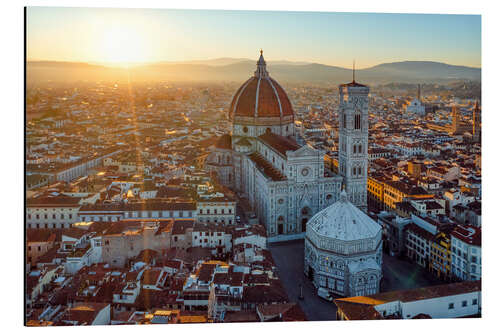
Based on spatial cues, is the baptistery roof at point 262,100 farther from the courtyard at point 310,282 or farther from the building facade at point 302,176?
the courtyard at point 310,282

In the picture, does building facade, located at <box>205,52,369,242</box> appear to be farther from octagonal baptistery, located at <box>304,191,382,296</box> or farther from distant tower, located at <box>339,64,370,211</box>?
octagonal baptistery, located at <box>304,191,382,296</box>

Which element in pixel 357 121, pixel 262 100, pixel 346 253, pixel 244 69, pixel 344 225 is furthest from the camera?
pixel 262 100

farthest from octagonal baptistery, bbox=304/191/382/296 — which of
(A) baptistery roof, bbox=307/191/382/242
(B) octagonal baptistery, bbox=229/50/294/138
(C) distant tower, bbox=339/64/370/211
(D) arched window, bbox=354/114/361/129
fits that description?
(B) octagonal baptistery, bbox=229/50/294/138

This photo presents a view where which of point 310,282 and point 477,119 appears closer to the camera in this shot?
point 310,282

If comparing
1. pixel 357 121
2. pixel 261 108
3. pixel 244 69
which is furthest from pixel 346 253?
pixel 261 108

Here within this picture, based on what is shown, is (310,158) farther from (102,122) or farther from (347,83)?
(102,122)

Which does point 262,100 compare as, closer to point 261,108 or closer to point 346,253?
point 261,108

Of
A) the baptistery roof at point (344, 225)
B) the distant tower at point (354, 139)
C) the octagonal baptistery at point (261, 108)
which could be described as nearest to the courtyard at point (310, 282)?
the baptistery roof at point (344, 225)
